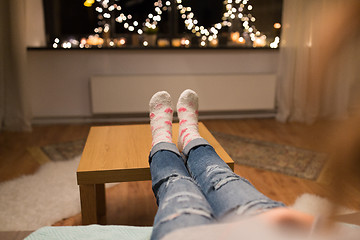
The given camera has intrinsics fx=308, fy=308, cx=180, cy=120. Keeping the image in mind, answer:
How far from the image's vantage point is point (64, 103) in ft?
8.68

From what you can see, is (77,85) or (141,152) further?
(77,85)

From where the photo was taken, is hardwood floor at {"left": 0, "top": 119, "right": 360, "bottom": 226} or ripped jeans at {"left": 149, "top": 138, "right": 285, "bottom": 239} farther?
hardwood floor at {"left": 0, "top": 119, "right": 360, "bottom": 226}

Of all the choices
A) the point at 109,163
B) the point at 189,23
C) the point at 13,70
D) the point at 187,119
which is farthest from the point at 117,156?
the point at 189,23

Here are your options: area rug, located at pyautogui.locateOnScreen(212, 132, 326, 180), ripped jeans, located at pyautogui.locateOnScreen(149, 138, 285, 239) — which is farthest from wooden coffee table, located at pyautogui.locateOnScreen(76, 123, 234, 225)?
area rug, located at pyautogui.locateOnScreen(212, 132, 326, 180)

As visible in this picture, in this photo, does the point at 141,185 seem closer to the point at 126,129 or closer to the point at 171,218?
the point at 126,129

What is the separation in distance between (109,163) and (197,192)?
38 centimetres

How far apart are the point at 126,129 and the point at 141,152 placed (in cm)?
31

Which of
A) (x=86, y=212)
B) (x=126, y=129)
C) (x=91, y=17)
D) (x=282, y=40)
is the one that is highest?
(x=91, y=17)

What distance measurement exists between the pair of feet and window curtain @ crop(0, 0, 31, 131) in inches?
63.7

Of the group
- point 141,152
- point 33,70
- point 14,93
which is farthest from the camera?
point 33,70

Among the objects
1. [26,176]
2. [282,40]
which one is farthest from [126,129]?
[282,40]

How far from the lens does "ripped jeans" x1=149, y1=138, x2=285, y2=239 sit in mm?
529

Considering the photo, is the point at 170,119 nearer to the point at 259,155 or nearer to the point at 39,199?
the point at 39,199

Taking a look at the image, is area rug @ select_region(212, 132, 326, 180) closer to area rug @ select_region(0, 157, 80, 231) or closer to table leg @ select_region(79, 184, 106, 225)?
area rug @ select_region(0, 157, 80, 231)
